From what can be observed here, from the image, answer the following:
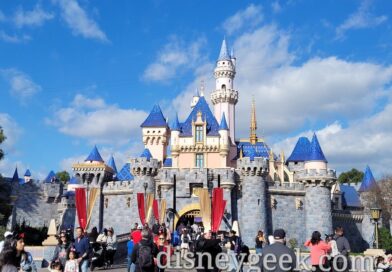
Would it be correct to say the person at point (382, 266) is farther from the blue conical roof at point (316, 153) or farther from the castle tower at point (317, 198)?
the blue conical roof at point (316, 153)

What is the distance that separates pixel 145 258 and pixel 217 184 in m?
26.6

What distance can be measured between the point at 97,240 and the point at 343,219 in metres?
31.9

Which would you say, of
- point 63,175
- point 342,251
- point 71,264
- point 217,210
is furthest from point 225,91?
point 63,175

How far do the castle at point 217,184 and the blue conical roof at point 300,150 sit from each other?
0.33ft

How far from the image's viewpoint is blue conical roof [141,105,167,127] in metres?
43.9

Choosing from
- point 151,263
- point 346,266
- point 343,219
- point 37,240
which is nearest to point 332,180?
point 343,219

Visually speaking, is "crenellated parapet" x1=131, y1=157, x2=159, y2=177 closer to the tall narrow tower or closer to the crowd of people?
the tall narrow tower

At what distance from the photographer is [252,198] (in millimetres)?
34406

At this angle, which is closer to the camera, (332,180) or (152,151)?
(332,180)

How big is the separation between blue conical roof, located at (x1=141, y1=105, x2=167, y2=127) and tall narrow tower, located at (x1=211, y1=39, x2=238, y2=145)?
5590 mm

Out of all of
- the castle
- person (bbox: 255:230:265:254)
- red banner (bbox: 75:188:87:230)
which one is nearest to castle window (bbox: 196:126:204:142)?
the castle

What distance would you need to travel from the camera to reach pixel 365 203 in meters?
48.2

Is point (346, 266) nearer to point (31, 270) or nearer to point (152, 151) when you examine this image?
point (31, 270)

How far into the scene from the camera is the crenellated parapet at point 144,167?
35719 mm
